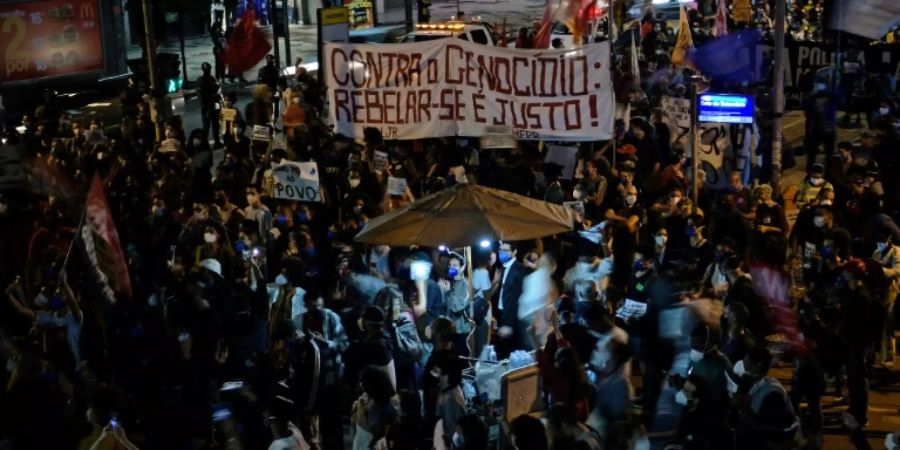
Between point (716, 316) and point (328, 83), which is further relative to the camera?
point (328, 83)

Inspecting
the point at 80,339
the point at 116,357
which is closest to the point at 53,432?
the point at 116,357

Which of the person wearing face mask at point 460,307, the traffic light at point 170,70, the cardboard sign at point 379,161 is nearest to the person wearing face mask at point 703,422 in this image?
the person wearing face mask at point 460,307

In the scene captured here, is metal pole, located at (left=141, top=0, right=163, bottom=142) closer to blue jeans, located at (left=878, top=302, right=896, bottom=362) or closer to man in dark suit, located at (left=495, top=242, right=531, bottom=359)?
man in dark suit, located at (left=495, top=242, right=531, bottom=359)

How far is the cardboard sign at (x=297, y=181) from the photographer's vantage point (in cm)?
1414

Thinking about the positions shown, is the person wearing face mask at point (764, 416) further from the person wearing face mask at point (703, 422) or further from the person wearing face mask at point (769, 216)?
the person wearing face mask at point (769, 216)

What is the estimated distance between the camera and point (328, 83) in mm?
15086

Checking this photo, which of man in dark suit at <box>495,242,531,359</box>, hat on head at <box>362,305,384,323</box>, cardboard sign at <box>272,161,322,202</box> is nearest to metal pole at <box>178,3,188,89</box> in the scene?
cardboard sign at <box>272,161,322,202</box>

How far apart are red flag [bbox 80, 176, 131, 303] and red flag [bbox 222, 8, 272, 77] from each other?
11.3 meters

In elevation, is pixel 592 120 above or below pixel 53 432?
above

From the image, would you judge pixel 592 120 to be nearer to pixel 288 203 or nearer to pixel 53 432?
pixel 288 203

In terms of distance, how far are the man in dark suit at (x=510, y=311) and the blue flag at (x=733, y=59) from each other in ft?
30.5

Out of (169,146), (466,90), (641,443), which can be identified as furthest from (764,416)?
(169,146)

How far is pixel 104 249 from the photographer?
10.9 meters

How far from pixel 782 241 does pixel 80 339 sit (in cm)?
627
